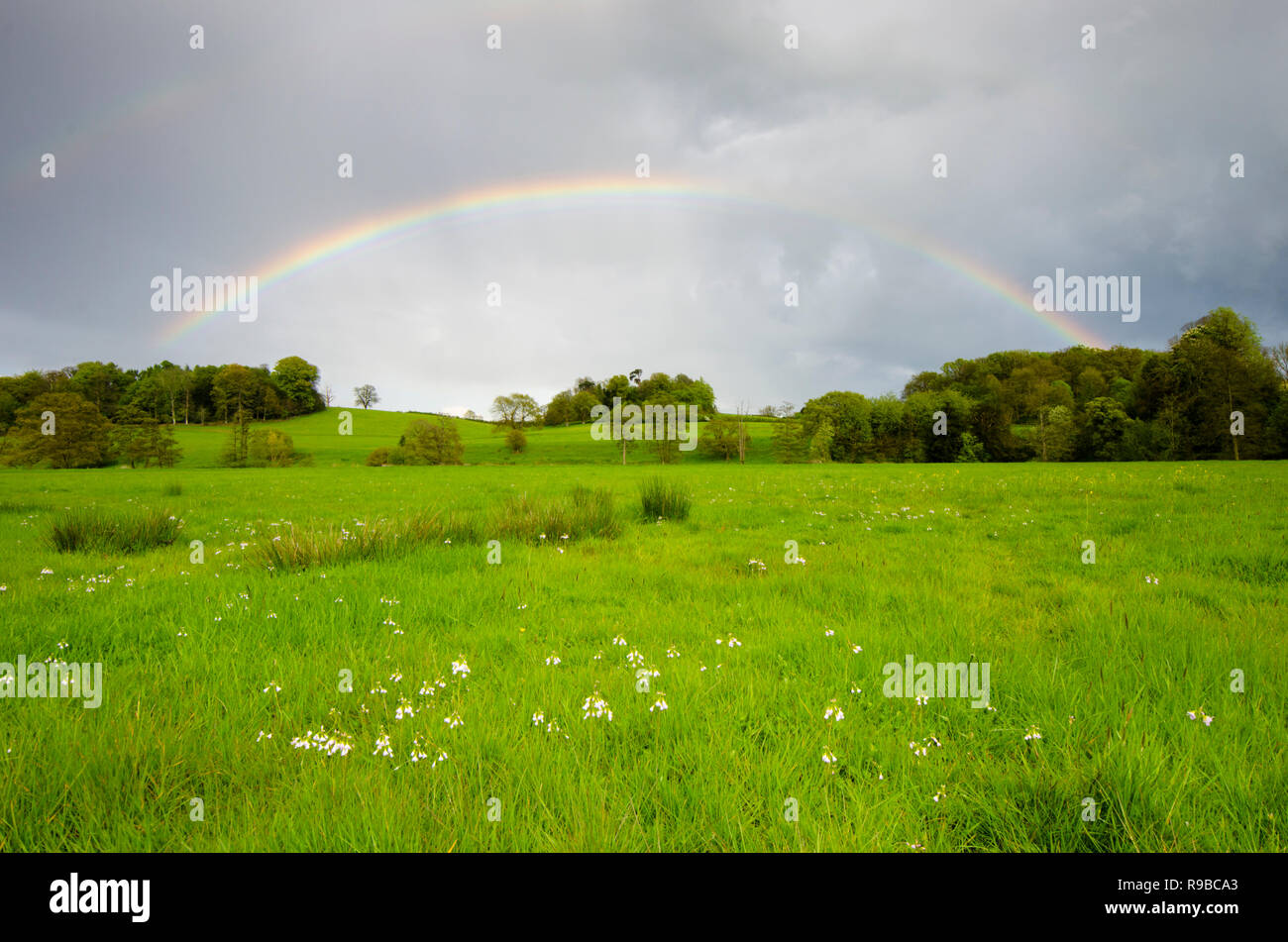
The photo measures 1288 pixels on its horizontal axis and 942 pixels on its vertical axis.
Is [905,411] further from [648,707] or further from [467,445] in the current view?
[648,707]

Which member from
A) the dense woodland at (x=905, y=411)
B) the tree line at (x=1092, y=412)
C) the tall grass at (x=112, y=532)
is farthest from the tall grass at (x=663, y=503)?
the dense woodland at (x=905, y=411)

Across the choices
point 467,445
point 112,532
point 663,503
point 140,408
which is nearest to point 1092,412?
point 663,503

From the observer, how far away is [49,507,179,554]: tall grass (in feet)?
28.3

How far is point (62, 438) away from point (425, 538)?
9347 cm

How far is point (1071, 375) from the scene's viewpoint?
338 feet

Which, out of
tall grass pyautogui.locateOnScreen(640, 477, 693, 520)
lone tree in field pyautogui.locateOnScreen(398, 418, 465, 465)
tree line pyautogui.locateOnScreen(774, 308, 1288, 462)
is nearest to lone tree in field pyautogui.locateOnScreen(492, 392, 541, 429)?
lone tree in field pyautogui.locateOnScreen(398, 418, 465, 465)

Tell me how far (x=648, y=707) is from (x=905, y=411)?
98.8m

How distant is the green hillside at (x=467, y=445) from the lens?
75.9m
